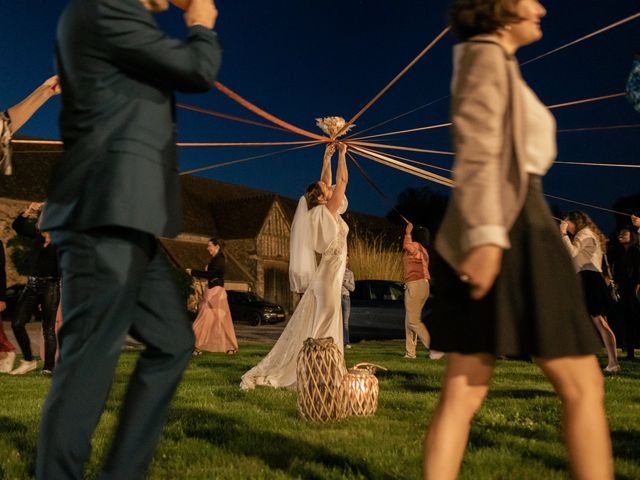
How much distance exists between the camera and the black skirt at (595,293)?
821 cm

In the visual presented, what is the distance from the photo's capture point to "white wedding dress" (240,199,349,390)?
691cm

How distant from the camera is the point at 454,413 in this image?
232 cm

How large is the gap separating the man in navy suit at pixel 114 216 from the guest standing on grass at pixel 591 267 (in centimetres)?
690

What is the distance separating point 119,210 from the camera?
88.7 inches

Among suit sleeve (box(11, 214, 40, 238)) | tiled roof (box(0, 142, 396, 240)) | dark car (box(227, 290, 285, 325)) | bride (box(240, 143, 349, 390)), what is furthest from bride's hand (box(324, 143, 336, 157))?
tiled roof (box(0, 142, 396, 240))

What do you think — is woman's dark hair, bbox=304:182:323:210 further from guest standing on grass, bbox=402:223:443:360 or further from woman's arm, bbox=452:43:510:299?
guest standing on grass, bbox=402:223:443:360

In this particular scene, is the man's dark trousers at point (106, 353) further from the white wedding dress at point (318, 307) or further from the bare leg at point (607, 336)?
→ the bare leg at point (607, 336)

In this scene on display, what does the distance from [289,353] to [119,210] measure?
5.23 m

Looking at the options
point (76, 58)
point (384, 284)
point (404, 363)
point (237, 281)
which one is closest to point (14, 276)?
point (237, 281)

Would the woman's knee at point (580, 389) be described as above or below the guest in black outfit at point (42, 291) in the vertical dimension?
below

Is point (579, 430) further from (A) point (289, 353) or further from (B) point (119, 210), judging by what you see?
(A) point (289, 353)

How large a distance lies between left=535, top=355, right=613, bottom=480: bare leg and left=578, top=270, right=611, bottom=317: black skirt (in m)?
6.27

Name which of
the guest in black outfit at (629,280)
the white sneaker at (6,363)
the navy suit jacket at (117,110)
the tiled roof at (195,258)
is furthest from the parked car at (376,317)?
the tiled roof at (195,258)

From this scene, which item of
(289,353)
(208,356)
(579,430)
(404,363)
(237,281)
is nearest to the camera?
(579,430)
